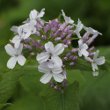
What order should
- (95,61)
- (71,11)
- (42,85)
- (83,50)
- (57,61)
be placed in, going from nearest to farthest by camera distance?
(57,61), (83,50), (95,61), (42,85), (71,11)

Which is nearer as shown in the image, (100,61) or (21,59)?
(21,59)

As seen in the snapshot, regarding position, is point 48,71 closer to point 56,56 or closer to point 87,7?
Result: point 56,56

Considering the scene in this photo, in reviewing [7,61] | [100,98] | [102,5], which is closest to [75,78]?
[7,61]

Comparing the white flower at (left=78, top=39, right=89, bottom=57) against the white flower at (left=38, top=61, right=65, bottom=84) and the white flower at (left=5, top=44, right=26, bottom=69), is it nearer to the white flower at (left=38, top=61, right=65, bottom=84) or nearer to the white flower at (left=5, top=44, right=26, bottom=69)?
the white flower at (left=38, top=61, right=65, bottom=84)

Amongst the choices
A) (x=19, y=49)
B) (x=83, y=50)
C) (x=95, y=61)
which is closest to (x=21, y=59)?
(x=19, y=49)

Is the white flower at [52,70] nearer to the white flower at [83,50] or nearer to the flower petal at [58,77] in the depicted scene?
the flower petal at [58,77]

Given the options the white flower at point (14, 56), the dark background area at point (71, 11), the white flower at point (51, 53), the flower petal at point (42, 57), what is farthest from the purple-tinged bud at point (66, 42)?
the dark background area at point (71, 11)

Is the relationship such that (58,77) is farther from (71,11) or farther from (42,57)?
(71,11)
